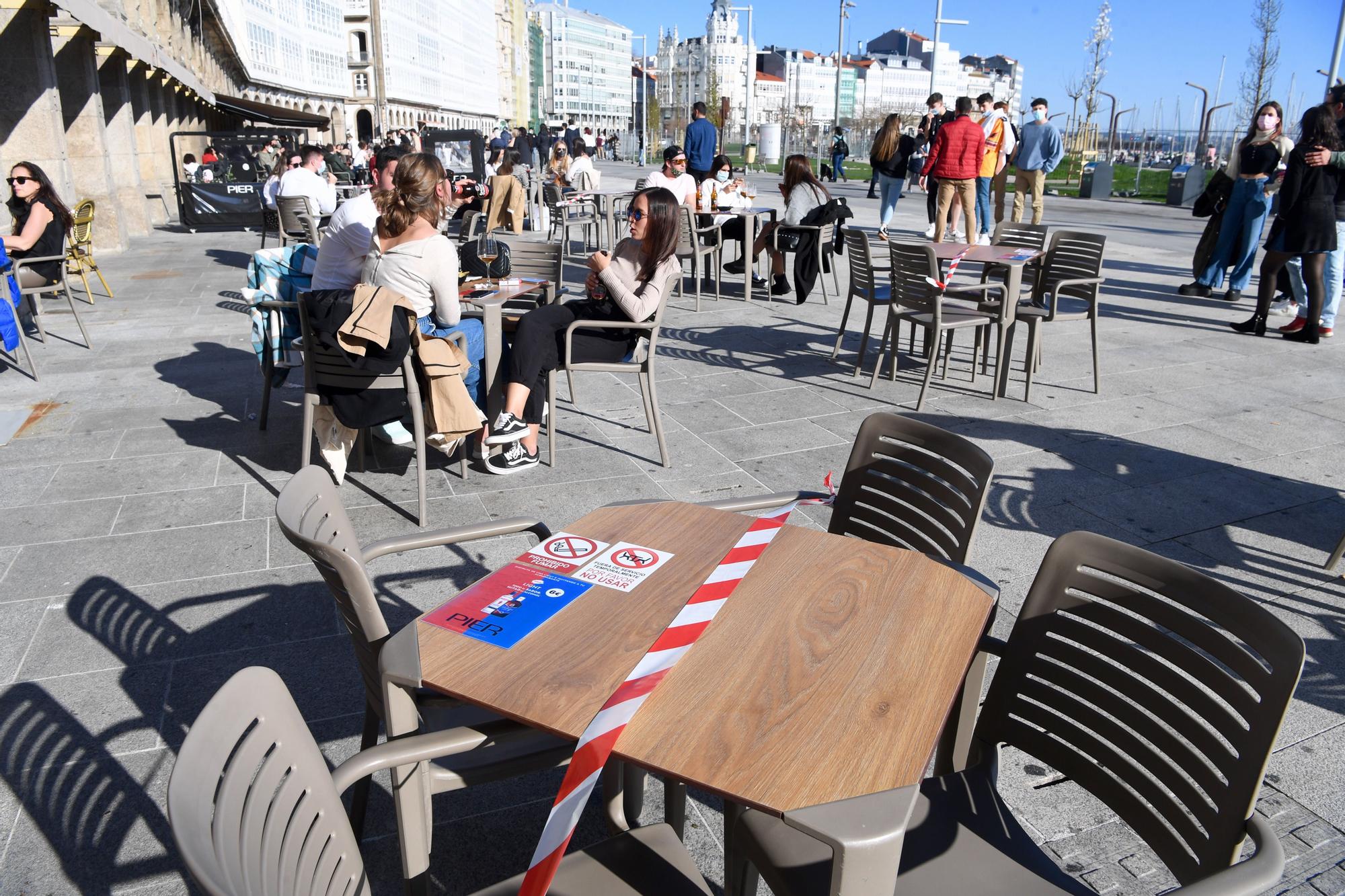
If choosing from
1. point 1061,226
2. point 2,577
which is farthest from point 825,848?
point 1061,226

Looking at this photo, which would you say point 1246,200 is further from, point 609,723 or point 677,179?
point 609,723

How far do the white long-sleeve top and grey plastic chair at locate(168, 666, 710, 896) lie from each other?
3.13 meters

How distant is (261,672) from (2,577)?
298cm

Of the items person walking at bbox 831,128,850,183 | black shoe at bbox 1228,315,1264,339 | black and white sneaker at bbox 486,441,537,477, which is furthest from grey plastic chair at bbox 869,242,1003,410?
person walking at bbox 831,128,850,183

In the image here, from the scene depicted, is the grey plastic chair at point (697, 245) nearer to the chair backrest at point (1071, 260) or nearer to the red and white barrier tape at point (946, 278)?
the red and white barrier tape at point (946, 278)

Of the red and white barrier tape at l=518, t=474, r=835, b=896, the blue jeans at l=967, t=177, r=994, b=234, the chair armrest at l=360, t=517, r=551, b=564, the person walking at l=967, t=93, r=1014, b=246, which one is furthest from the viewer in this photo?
the blue jeans at l=967, t=177, r=994, b=234

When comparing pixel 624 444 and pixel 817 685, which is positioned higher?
pixel 817 685

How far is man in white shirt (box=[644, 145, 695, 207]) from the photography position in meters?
9.95

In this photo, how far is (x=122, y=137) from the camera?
52.1 ft

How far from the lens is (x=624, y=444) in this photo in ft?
17.1

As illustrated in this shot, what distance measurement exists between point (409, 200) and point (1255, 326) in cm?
728

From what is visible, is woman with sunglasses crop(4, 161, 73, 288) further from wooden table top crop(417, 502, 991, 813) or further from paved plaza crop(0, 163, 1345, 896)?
wooden table top crop(417, 502, 991, 813)

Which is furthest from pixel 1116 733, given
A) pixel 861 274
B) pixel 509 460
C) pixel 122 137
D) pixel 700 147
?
pixel 122 137

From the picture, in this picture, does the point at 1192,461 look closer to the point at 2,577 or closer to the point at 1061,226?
the point at 2,577
